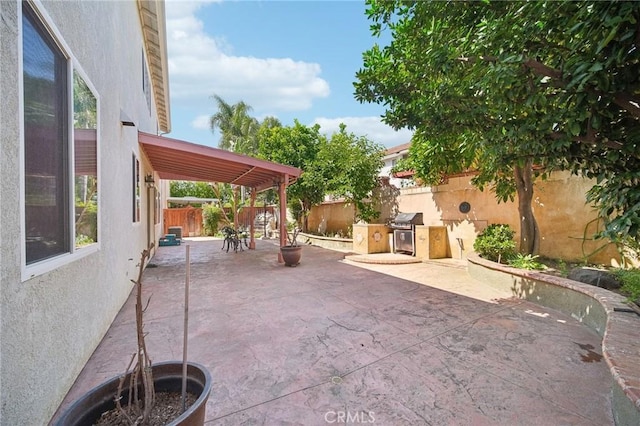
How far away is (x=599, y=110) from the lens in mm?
2555

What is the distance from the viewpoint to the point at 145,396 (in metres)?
1.55

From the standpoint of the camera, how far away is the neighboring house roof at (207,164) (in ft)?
20.5

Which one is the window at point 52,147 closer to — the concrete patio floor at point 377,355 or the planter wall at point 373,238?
the concrete patio floor at point 377,355

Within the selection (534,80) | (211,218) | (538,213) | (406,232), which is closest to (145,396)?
(534,80)

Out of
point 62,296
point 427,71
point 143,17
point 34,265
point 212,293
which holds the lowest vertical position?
point 212,293

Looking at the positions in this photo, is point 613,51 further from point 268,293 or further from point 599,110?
point 268,293

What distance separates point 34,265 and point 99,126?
2.21 meters

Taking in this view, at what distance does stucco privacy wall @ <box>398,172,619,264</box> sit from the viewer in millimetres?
5754

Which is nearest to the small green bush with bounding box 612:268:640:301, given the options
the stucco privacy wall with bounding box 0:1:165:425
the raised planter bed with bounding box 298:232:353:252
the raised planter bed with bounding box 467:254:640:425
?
the raised planter bed with bounding box 467:254:640:425

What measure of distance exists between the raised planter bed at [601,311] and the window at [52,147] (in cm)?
391

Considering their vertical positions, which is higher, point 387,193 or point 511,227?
point 387,193

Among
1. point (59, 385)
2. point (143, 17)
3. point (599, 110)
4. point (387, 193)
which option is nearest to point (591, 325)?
point (599, 110)

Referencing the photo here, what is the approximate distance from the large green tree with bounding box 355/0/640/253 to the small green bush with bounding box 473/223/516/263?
7.50ft

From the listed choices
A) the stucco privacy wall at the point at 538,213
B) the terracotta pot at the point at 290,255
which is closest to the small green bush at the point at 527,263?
the stucco privacy wall at the point at 538,213
